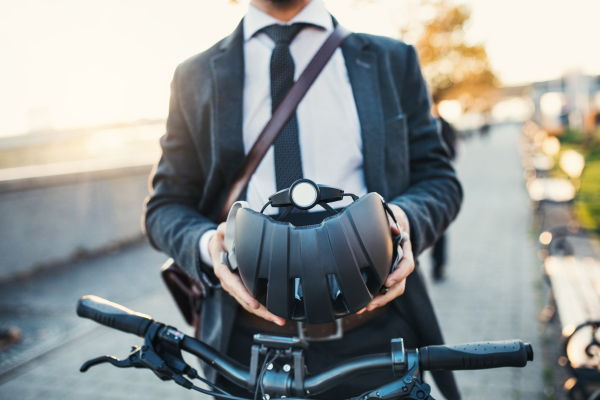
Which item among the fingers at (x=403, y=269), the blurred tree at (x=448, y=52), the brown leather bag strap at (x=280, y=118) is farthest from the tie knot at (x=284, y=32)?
the blurred tree at (x=448, y=52)

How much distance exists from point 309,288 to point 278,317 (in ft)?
0.59

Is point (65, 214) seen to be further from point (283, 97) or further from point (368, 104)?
point (368, 104)

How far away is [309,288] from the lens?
3.18 feet

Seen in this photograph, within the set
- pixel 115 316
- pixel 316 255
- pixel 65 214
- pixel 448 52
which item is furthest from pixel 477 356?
pixel 448 52

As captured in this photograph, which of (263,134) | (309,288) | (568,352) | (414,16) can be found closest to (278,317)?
(309,288)

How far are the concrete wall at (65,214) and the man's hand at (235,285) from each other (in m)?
6.59

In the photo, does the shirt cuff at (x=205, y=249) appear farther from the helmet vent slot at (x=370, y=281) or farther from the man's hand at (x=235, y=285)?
the helmet vent slot at (x=370, y=281)

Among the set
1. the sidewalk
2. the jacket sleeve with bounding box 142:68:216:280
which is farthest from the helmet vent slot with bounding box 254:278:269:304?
the sidewalk

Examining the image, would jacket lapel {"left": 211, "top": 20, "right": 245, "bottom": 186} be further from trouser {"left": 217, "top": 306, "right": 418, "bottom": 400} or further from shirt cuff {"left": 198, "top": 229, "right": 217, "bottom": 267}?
trouser {"left": 217, "top": 306, "right": 418, "bottom": 400}

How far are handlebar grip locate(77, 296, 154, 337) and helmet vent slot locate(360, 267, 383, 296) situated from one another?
0.68 meters

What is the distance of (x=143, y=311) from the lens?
17.9 ft

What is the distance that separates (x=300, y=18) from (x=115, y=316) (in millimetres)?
1139

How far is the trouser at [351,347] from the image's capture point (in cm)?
150

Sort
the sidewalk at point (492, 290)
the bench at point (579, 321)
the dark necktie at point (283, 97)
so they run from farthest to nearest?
the sidewalk at point (492, 290) < the bench at point (579, 321) < the dark necktie at point (283, 97)
